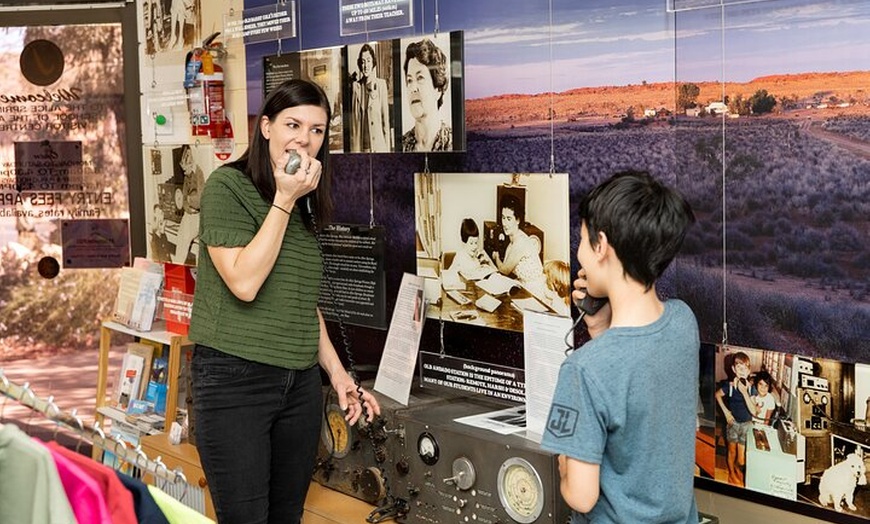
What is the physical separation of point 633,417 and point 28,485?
1.02 meters

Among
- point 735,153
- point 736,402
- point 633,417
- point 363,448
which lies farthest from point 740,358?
point 363,448

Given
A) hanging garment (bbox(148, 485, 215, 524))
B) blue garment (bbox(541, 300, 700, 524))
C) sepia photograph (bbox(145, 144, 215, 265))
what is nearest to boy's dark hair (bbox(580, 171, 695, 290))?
blue garment (bbox(541, 300, 700, 524))

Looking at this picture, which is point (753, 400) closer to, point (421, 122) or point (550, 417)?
point (550, 417)

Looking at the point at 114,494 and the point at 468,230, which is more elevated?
the point at 468,230

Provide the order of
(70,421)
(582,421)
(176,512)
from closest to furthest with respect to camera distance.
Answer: (176,512)
(70,421)
(582,421)

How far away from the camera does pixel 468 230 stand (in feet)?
10.7

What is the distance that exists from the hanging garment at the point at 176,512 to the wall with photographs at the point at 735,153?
1435 mm

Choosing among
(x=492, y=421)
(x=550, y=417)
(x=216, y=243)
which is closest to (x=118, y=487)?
(x=550, y=417)

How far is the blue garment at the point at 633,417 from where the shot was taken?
6.27 feet

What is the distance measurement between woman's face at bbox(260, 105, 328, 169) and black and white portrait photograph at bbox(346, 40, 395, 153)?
60 centimetres

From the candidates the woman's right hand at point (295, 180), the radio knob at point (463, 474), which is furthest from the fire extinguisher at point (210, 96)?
the radio knob at point (463, 474)

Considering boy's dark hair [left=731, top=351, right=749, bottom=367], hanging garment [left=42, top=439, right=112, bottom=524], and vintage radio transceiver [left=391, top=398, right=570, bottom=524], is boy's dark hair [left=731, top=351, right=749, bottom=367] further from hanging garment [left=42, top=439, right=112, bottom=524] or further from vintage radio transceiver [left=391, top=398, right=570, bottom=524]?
hanging garment [left=42, top=439, right=112, bottom=524]

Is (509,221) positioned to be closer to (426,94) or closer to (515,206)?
(515,206)

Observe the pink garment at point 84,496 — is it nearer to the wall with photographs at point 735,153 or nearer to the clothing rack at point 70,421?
the clothing rack at point 70,421
